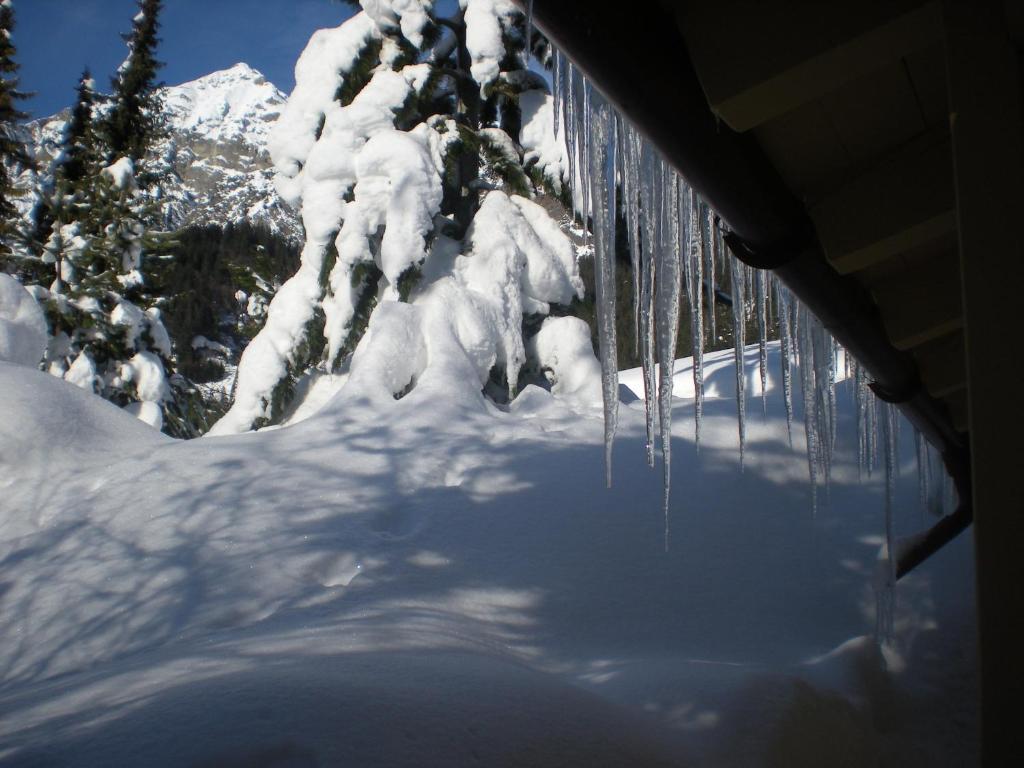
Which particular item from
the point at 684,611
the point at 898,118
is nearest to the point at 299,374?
the point at 684,611

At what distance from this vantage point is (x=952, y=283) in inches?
83.1

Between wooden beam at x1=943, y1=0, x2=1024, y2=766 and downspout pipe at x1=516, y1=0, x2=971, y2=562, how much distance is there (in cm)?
37

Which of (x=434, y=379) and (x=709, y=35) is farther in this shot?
(x=434, y=379)

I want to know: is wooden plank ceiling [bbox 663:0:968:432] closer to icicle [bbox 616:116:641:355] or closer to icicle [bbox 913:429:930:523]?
icicle [bbox 616:116:641:355]

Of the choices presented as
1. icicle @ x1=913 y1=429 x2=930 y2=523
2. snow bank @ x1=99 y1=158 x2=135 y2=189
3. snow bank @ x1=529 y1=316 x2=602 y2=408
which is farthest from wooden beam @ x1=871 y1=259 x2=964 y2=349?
snow bank @ x1=99 y1=158 x2=135 y2=189

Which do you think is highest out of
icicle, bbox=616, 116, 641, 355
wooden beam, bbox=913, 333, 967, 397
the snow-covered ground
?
icicle, bbox=616, 116, 641, 355

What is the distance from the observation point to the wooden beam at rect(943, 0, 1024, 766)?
3.34 feet

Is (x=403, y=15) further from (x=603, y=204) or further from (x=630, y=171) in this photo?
(x=603, y=204)

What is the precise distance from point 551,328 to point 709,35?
23.5 feet

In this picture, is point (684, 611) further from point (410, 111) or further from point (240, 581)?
point (410, 111)

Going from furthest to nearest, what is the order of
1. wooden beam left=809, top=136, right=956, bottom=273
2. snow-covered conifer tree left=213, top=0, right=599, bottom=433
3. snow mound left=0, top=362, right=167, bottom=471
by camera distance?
snow-covered conifer tree left=213, top=0, right=599, bottom=433, snow mound left=0, top=362, right=167, bottom=471, wooden beam left=809, top=136, right=956, bottom=273

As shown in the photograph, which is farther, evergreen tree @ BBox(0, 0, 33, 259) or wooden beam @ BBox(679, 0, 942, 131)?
evergreen tree @ BBox(0, 0, 33, 259)

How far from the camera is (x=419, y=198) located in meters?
7.52

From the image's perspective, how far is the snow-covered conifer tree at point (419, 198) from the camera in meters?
7.56
